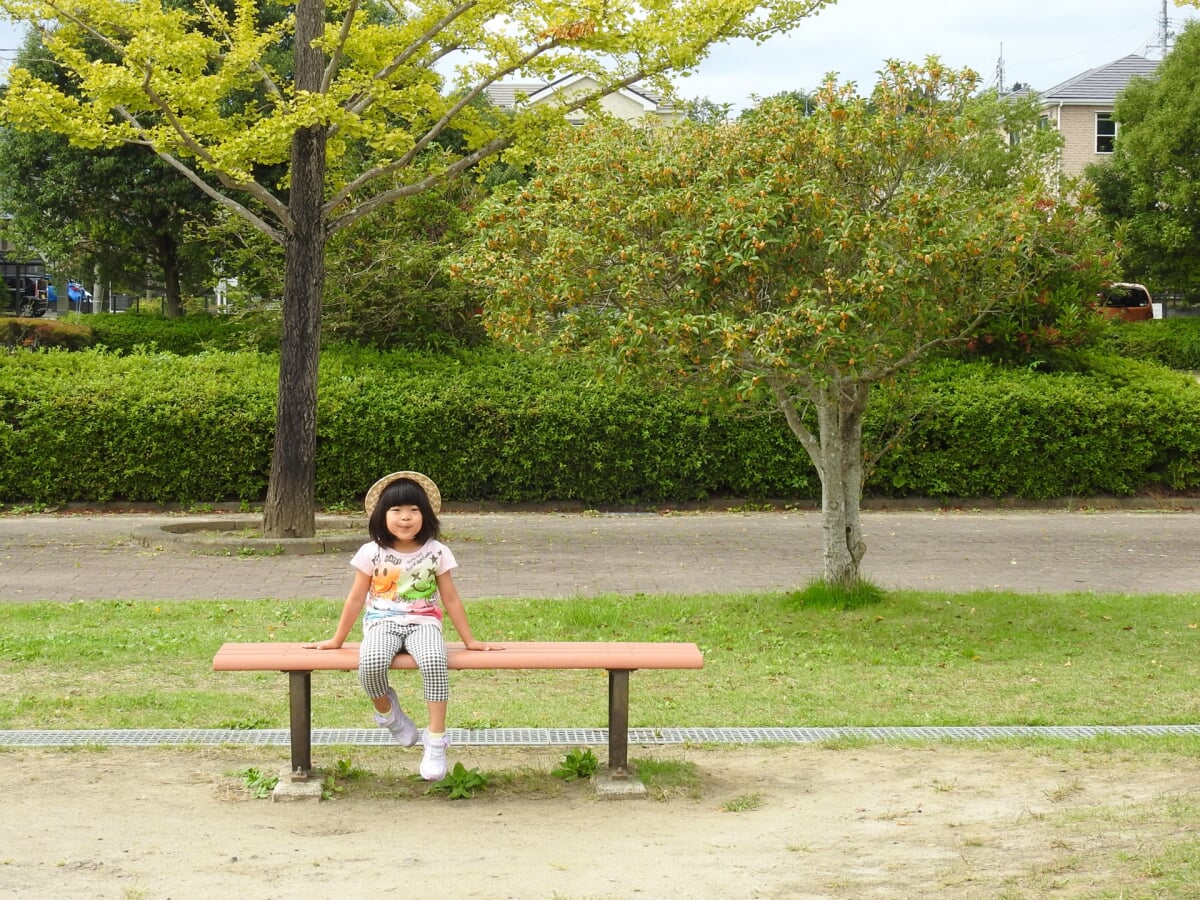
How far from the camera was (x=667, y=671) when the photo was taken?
8.45 metres

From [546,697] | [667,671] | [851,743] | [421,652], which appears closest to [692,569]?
[667,671]

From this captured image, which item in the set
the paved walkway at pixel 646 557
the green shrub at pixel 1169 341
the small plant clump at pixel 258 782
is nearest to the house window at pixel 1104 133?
the green shrub at pixel 1169 341

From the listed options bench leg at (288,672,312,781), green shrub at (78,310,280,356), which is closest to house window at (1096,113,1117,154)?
green shrub at (78,310,280,356)

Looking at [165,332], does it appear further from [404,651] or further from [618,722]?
[618,722]

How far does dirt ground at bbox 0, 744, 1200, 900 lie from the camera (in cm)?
457

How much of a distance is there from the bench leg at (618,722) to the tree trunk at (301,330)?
8.56m

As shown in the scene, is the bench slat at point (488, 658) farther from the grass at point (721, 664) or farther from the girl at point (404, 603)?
the grass at point (721, 664)

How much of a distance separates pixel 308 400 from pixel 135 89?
330cm

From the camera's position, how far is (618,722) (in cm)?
591

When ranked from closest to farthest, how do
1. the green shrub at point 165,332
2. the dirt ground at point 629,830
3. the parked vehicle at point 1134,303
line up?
the dirt ground at point 629,830 < the green shrub at point 165,332 < the parked vehicle at point 1134,303

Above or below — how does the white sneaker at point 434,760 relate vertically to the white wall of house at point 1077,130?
below

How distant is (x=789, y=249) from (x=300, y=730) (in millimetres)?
4453

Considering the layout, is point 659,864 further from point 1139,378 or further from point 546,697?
point 1139,378

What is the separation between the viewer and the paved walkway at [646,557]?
11.5 metres
